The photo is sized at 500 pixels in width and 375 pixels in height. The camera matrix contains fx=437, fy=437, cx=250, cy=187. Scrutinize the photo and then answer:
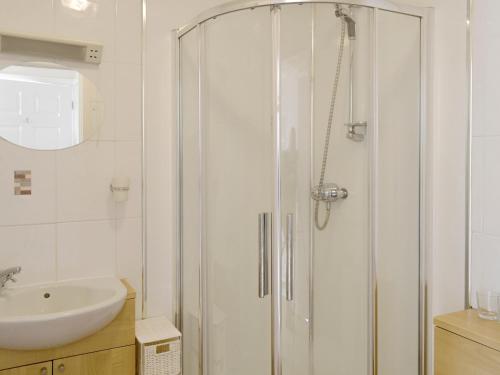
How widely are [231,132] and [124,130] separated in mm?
622

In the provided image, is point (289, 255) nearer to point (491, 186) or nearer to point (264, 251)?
point (264, 251)

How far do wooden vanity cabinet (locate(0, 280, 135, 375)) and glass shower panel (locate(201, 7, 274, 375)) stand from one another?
37 centimetres

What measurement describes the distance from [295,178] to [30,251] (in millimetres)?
1253

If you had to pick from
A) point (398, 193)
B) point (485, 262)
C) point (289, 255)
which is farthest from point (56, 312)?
point (485, 262)

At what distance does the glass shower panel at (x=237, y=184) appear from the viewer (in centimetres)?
178

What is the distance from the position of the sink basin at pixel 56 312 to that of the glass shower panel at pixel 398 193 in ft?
3.69

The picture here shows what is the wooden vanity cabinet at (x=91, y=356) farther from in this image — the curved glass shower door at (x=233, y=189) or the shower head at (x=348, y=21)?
the shower head at (x=348, y=21)

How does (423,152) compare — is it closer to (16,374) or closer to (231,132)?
(231,132)

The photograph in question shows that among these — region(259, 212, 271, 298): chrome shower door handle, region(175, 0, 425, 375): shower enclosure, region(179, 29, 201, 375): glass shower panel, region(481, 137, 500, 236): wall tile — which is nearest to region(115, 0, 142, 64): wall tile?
region(179, 29, 201, 375): glass shower panel

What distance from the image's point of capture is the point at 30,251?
2002 millimetres

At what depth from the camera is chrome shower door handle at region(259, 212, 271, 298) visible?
5.85ft

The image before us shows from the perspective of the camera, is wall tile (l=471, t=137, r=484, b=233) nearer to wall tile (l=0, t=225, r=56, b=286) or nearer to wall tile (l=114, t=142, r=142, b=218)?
wall tile (l=114, t=142, r=142, b=218)

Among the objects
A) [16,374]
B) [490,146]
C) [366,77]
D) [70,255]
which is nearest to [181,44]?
[366,77]

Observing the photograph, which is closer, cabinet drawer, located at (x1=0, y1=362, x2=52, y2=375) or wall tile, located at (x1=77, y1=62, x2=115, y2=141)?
cabinet drawer, located at (x1=0, y1=362, x2=52, y2=375)
